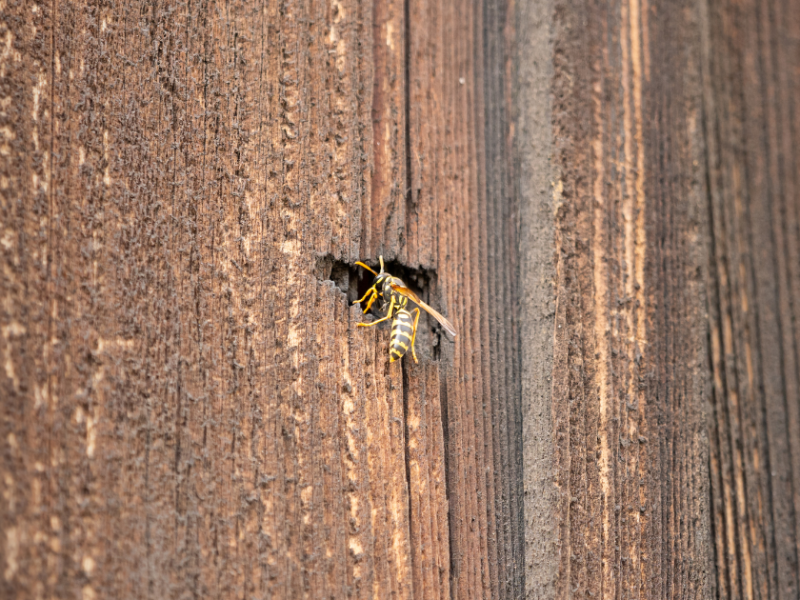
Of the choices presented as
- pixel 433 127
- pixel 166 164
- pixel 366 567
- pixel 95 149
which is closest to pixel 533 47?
pixel 433 127

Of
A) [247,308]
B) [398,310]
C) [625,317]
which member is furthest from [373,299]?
[625,317]

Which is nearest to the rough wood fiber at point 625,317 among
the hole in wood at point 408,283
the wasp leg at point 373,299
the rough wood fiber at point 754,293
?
the rough wood fiber at point 754,293

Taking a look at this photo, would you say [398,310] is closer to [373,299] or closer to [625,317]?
[373,299]

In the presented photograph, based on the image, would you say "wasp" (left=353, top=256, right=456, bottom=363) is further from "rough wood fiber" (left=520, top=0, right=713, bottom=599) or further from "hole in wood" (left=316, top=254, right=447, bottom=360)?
"rough wood fiber" (left=520, top=0, right=713, bottom=599)

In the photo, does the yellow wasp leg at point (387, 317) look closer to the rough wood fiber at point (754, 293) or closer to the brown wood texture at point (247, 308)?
the brown wood texture at point (247, 308)

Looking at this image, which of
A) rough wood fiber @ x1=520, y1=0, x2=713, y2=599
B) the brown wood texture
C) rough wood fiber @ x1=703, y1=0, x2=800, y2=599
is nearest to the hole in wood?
the brown wood texture

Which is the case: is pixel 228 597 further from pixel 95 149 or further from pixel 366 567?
pixel 95 149
